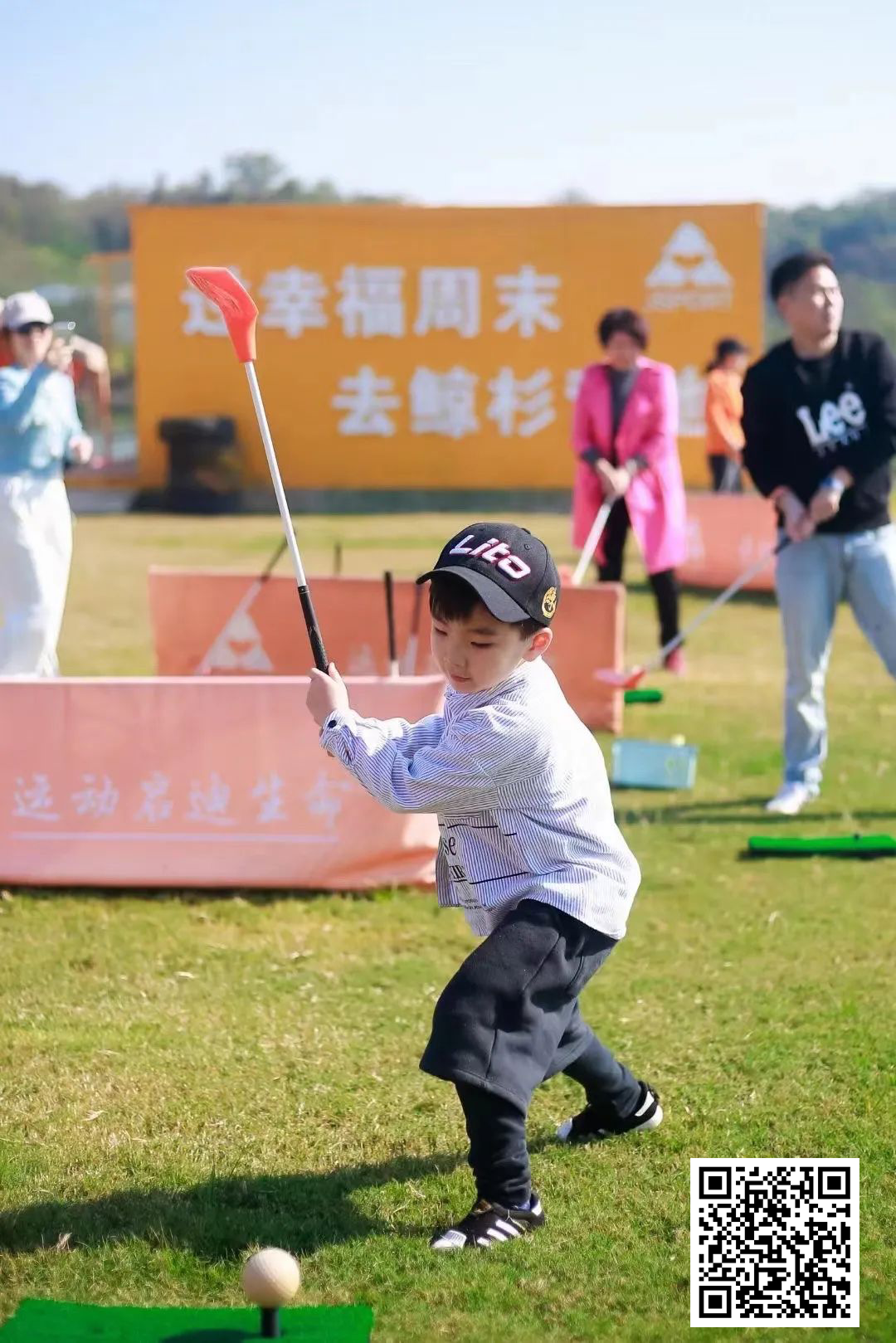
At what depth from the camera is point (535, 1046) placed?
3.40 meters

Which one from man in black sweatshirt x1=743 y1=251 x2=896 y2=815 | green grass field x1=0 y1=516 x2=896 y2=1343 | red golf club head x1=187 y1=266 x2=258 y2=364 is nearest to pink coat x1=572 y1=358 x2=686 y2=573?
man in black sweatshirt x1=743 y1=251 x2=896 y2=815

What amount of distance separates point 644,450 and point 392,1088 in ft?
19.3

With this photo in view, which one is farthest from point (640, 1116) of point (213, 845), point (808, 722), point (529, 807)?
point (808, 722)

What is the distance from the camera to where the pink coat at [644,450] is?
30.9 ft

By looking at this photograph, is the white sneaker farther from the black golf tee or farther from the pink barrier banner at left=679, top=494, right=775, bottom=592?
the pink barrier banner at left=679, top=494, right=775, bottom=592

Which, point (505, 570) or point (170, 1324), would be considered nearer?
point (170, 1324)

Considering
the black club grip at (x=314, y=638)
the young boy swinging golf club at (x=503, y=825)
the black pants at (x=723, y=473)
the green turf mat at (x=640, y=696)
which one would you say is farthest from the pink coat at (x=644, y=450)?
the young boy swinging golf club at (x=503, y=825)

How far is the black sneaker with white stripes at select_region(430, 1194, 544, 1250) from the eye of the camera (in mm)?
3367

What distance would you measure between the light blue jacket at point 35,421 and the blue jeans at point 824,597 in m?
3.08

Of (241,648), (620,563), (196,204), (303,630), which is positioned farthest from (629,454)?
(196,204)

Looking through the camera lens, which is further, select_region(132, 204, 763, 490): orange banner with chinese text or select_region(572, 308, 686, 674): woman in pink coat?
select_region(132, 204, 763, 490): orange banner with chinese text

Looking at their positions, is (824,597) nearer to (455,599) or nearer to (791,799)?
(791,799)

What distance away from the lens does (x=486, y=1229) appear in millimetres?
3385

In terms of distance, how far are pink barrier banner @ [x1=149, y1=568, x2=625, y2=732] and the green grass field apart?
1.48 meters
